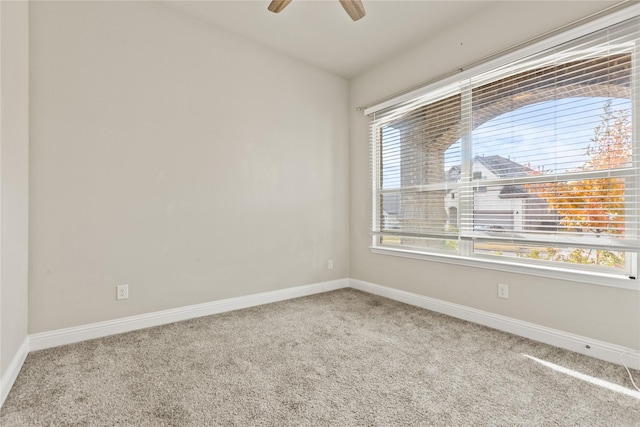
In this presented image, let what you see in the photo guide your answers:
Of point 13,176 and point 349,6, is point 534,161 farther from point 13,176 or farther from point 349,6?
point 13,176

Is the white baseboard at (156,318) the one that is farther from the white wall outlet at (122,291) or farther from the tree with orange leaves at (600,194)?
the tree with orange leaves at (600,194)

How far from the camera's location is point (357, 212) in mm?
3812

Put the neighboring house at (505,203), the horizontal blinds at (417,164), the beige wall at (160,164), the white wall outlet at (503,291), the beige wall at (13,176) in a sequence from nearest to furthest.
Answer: the beige wall at (13,176), the beige wall at (160,164), the neighboring house at (505,203), the white wall outlet at (503,291), the horizontal blinds at (417,164)

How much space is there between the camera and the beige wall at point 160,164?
2129 millimetres

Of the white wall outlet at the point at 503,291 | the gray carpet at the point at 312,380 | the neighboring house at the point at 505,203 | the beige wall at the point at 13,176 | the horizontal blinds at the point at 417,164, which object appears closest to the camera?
the gray carpet at the point at 312,380

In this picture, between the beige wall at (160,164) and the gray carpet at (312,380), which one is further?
the beige wall at (160,164)

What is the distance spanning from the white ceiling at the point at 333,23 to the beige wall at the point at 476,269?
0.57ft

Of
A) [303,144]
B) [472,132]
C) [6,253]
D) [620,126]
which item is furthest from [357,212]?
[6,253]

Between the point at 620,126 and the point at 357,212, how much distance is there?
7.99ft

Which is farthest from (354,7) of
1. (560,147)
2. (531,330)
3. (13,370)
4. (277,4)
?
(13,370)

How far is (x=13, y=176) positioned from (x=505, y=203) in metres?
3.35

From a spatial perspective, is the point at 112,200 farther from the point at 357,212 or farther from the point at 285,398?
the point at 357,212

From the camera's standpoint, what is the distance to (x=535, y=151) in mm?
2299

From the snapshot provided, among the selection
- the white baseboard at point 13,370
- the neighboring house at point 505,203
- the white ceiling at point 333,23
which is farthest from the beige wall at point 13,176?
the neighboring house at point 505,203
